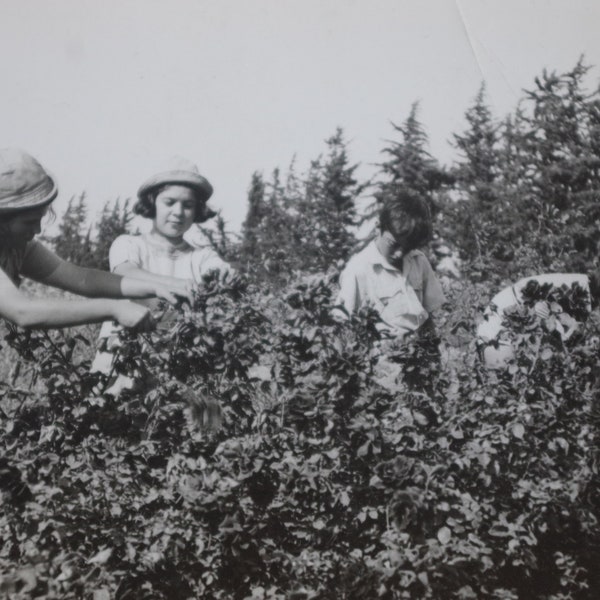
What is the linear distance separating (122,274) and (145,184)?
23.0 inches

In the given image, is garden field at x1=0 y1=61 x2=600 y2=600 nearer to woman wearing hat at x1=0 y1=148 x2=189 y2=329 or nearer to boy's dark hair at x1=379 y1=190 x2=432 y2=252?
woman wearing hat at x1=0 y1=148 x2=189 y2=329

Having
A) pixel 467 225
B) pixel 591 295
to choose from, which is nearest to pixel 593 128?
pixel 467 225

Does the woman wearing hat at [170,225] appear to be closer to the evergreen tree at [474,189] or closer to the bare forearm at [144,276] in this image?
the bare forearm at [144,276]

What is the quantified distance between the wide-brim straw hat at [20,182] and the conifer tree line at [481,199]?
4853 millimetres

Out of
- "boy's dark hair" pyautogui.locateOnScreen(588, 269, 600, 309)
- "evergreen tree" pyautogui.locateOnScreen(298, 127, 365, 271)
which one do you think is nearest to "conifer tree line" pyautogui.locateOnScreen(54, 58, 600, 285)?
"evergreen tree" pyautogui.locateOnScreen(298, 127, 365, 271)

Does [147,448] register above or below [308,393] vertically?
below

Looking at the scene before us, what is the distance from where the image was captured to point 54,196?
2.02m

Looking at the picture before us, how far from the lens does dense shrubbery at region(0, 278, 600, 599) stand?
191cm

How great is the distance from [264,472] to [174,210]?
1.15 meters

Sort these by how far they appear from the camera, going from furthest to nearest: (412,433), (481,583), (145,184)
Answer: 1. (145,184)
2. (481,583)
3. (412,433)

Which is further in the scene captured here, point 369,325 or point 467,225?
point 467,225

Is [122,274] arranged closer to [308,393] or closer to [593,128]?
[308,393]

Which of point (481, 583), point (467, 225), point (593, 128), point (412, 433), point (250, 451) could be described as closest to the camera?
point (250, 451)

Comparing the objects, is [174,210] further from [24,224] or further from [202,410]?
[202,410]
